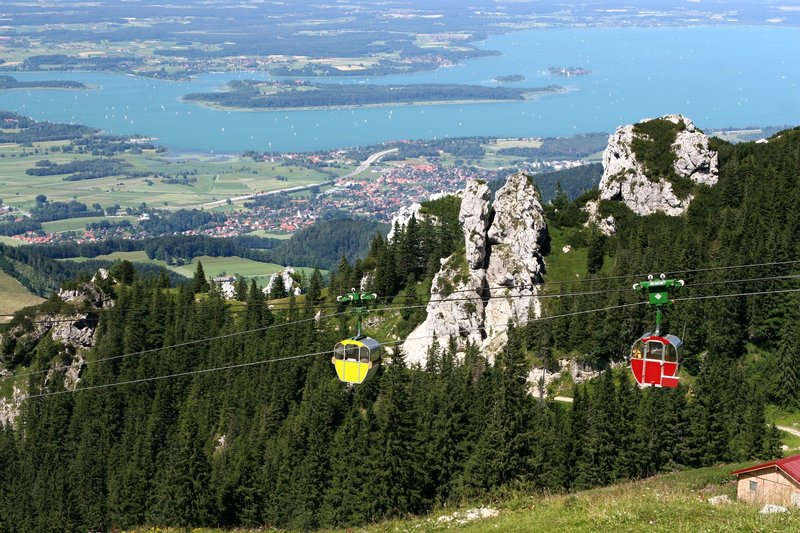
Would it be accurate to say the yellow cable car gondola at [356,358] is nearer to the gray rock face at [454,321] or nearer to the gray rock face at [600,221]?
the gray rock face at [454,321]

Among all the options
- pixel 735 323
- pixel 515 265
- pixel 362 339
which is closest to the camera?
pixel 362 339

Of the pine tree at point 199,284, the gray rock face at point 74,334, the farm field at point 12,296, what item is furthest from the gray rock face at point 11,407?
the farm field at point 12,296

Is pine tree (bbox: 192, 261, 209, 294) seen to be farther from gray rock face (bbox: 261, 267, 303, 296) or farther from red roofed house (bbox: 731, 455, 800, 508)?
red roofed house (bbox: 731, 455, 800, 508)

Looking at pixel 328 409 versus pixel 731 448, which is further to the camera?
pixel 328 409

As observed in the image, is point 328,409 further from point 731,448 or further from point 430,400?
point 731,448

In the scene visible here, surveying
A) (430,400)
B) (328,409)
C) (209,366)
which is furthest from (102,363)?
(430,400)

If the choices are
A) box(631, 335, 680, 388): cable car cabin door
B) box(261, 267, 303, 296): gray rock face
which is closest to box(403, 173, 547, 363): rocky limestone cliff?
box(261, 267, 303, 296): gray rock face

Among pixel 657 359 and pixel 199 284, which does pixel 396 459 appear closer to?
pixel 657 359

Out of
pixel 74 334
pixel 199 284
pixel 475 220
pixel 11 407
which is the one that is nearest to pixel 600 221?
pixel 475 220
